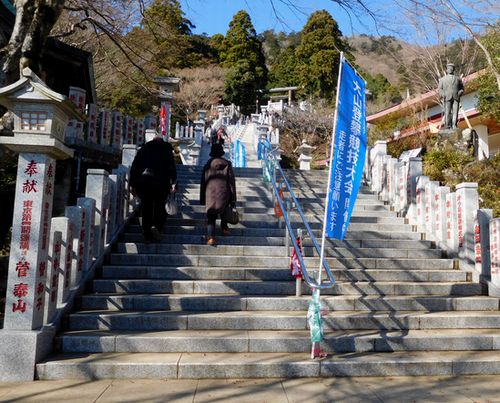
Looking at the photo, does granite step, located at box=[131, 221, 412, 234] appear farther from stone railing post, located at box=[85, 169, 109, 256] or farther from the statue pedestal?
the statue pedestal

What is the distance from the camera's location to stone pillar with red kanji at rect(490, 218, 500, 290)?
18.1 ft

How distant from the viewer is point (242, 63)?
Result: 4078 cm

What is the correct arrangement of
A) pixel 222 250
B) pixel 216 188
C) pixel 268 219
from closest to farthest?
pixel 216 188 < pixel 222 250 < pixel 268 219

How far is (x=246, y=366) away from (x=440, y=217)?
4.77 metres

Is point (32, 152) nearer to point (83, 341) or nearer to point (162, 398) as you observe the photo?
point (83, 341)

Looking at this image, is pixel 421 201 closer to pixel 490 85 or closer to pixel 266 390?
pixel 266 390

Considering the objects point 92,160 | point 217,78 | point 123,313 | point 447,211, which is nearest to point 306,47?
point 217,78

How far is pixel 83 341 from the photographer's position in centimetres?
418

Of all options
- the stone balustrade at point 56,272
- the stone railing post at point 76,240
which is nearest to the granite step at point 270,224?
the stone balustrade at point 56,272

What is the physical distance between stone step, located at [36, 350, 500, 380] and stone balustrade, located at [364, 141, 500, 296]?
2.02 m

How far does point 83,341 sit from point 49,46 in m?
10.5

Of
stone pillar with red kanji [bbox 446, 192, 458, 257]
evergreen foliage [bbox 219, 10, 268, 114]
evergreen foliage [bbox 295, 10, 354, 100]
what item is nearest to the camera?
stone pillar with red kanji [bbox 446, 192, 458, 257]

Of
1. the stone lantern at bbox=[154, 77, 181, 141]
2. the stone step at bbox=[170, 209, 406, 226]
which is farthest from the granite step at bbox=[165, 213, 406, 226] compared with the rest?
the stone lantern at bbox=[154, 77, 181, 141]

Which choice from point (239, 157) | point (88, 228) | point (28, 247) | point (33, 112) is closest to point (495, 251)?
point (88, 228)
